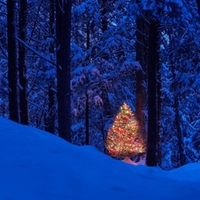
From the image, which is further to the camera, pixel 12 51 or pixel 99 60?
pixel 99 60

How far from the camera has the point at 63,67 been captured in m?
8.04

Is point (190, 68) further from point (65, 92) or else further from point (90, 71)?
Result: point (65, 92)

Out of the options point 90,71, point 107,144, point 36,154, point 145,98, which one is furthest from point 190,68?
point 36,154

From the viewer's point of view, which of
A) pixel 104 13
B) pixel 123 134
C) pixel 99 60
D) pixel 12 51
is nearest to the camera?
pixel 12 51

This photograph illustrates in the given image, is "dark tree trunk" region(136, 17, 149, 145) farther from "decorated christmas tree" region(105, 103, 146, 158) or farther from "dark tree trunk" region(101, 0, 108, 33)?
"dark tree trunk" region(101, 0, 108, 33)

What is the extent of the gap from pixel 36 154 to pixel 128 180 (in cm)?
149

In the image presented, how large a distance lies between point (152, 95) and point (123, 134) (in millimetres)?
1644

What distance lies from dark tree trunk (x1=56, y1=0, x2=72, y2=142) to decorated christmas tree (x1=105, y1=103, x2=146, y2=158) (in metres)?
2.12

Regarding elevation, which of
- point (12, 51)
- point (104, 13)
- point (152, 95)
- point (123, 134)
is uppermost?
point (104, 13)

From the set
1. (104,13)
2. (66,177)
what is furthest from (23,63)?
(66,177)

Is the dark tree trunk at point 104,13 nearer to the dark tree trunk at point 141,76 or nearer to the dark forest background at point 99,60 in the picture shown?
the dark forest background at point 99,60

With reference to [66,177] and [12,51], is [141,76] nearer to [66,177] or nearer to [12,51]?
[12,51]

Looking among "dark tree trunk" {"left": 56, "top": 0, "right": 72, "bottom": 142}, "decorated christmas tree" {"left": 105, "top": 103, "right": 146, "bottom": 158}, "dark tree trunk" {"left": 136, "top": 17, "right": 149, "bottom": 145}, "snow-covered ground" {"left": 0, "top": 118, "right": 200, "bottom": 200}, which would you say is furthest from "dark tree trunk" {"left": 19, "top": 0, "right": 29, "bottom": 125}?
"snow-covered ground" {"left": 0, "top": 118, "right": 200, "bottom": 200}

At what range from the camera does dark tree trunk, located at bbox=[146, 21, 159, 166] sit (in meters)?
9.15
